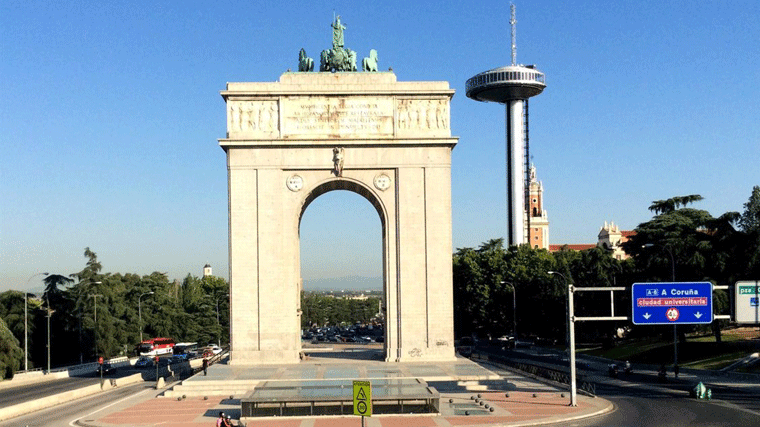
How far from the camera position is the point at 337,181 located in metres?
60.1

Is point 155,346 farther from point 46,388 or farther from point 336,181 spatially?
point 336,181

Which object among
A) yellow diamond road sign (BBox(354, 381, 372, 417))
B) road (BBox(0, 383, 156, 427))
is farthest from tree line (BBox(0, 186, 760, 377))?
yellow diamond road sign (BBox(354, 381, 372, 417))

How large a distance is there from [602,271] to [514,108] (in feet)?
308

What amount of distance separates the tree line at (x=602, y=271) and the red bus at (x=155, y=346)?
39.5m

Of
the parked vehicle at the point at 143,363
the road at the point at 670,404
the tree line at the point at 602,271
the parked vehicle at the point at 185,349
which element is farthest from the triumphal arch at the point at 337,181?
the parked vehicle at the point at 185,349

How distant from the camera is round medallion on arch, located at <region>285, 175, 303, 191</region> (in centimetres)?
5934

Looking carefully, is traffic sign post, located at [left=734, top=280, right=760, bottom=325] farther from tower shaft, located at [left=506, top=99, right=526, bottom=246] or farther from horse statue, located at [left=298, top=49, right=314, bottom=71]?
tower shaft, located at [left=506, top=99, right=526, bottom=246]

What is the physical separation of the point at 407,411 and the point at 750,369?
103ft

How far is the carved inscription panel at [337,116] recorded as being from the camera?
59125 millimetres

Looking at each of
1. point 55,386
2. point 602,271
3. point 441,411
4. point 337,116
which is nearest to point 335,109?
point 337,116

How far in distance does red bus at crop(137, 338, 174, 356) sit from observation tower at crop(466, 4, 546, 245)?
9163cm

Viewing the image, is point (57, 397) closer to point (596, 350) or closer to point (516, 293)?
point (596, 350)

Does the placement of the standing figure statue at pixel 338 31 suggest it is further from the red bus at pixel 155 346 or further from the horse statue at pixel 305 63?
the red bus at pixel 155 346

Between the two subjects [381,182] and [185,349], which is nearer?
[381,182]
